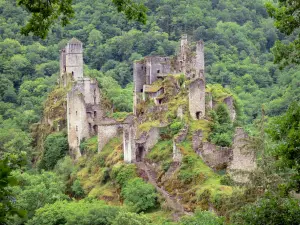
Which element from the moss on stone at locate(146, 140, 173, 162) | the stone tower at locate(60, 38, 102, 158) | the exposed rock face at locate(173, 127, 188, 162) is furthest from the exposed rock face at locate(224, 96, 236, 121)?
the stone tower at locate(60, 38, 102, 158)

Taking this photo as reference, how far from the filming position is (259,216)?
1947cm

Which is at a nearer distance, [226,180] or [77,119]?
[226,180]

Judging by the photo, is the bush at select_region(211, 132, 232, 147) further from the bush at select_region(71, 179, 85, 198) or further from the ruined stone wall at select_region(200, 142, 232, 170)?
the bush at select_region(71, 179, 85, 198)

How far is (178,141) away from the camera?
142 feet

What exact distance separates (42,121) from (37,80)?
83.4ft

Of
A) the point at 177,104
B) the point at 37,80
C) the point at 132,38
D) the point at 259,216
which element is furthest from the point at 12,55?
the point at 259,216

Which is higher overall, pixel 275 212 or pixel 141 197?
pixel 275 212

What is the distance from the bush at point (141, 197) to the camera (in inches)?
1642

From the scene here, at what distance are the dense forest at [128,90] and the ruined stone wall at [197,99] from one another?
10.6 ft

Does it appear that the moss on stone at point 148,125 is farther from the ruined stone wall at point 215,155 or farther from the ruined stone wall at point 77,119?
the ruined stone wall at point 77,119

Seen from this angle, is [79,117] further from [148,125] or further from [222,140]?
[222,140]

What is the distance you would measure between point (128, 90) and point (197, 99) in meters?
23.6

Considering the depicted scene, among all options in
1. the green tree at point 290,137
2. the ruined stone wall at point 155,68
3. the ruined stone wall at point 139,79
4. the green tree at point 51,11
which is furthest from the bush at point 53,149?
the green tree at point 51,11

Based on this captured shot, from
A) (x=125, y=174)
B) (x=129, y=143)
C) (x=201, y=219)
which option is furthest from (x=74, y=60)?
(x=201, y=219)
